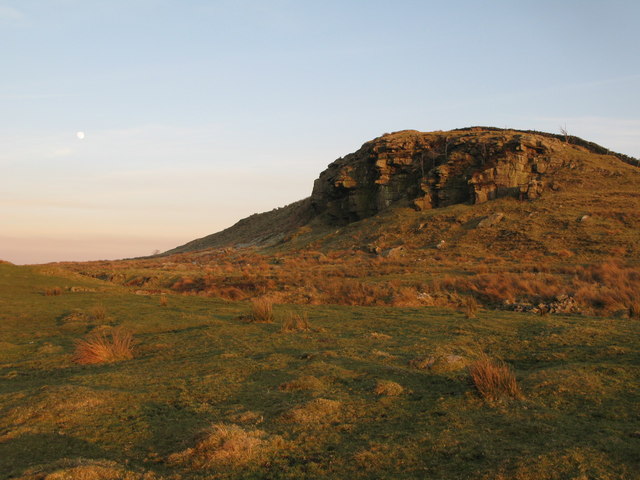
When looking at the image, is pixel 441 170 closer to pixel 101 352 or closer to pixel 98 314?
pixel 98 314

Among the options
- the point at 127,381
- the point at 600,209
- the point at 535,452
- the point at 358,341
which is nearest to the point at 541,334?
the point at 358,341

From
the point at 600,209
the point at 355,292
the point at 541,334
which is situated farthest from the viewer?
the point at 600,209

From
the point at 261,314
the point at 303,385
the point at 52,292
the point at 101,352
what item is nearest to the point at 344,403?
the point at 303,385

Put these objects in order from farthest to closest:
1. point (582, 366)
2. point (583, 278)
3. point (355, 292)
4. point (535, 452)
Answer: point (583, 278)
point (355, 292)
point (582, 366)
point (535, 452)

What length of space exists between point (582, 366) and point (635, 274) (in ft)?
56.6

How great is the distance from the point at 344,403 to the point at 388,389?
0.73 metres

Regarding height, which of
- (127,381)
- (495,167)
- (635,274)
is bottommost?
(635,274)

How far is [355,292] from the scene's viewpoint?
20.1 meters

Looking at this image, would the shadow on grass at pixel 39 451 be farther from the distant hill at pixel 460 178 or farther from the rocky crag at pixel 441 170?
the rocky crag at pixel 441 170

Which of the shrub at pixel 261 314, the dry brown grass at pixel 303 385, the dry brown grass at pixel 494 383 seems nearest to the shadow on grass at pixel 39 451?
the dry brown grass at pixel 303 385

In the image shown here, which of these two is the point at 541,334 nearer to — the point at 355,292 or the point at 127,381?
the point at 127,381

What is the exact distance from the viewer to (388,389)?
6.37 meters

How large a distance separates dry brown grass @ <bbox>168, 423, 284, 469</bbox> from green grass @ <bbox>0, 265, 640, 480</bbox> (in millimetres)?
75

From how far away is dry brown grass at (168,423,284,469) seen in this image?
14.4 ft
